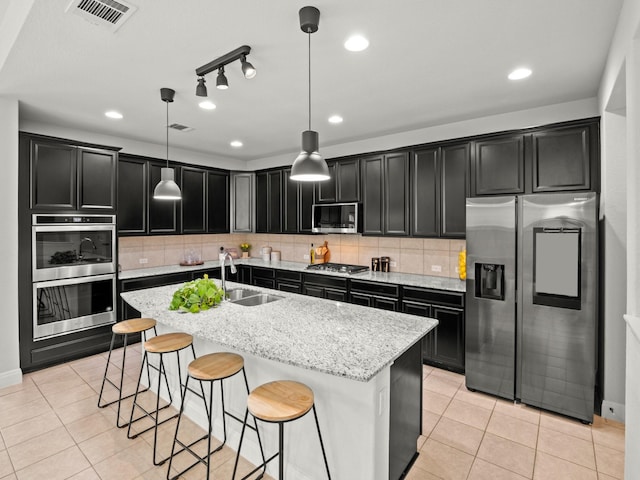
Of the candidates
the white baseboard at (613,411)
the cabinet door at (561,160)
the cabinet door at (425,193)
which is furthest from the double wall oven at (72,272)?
the white baseboard at (613,411)

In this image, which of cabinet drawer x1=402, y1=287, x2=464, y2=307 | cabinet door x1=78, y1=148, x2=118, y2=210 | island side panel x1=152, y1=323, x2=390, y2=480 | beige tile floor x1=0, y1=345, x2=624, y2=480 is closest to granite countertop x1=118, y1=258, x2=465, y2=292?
cabinet drawer x1=402, y1=287, x2=464, y2=307

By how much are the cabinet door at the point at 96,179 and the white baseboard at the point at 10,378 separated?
176 centimetres

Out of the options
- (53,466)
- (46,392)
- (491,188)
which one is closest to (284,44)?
(491,188)

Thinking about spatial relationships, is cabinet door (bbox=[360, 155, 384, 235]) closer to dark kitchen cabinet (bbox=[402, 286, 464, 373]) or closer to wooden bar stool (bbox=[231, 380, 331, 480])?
dark kitchen cabinet (bbox=[402, 286, 464, 373])

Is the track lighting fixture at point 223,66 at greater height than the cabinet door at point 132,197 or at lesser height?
greater

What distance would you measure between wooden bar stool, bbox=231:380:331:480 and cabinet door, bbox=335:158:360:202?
3111 mm

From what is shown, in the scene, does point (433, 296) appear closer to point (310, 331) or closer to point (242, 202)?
point (310, 331)

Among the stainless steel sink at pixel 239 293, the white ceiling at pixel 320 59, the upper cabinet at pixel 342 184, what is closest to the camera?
the white ceiling at pixel 320 59

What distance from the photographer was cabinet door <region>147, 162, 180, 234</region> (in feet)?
15.8

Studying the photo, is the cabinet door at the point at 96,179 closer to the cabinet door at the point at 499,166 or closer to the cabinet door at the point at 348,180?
the cabinet door at the point at 348,180

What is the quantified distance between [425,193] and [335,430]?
287cm

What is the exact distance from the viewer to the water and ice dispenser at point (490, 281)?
122 inches

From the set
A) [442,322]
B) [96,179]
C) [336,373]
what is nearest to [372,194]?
[442,322]

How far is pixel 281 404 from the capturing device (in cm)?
170
